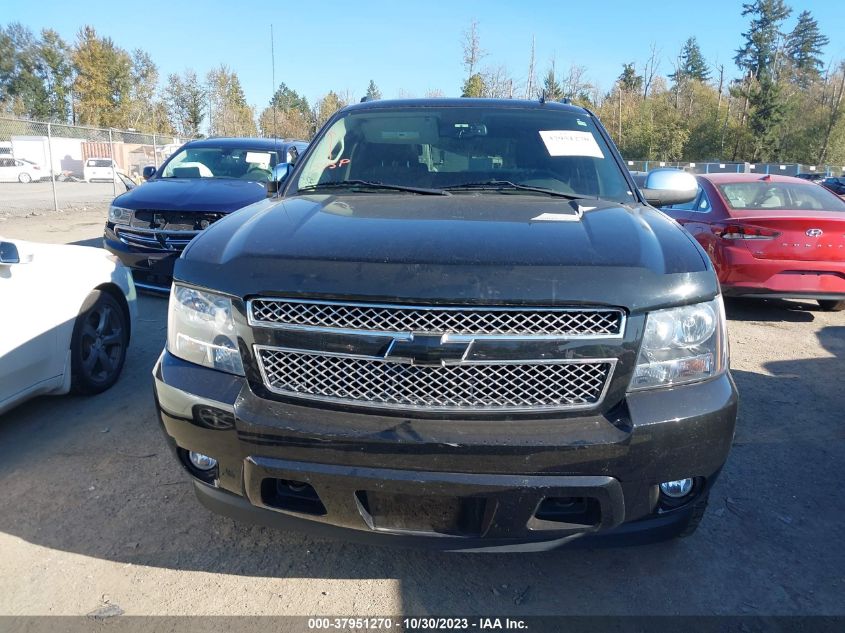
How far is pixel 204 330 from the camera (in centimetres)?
224

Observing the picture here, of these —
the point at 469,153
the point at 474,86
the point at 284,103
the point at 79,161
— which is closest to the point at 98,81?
the point at 79,161

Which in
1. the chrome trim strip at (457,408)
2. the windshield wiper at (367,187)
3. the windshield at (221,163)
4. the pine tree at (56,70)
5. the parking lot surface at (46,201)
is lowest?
the parking lot surface at (46,201)

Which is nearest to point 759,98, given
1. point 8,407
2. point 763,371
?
point 763,371

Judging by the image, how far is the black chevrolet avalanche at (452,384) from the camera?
2.01 meters

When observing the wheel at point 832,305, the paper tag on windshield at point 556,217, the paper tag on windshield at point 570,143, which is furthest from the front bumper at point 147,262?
the wheel at point 832,305

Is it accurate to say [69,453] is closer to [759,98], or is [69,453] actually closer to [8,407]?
[8,407]

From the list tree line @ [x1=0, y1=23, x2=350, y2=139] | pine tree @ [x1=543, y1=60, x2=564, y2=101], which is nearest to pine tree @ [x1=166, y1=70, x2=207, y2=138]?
tree line @ [x1=0, y1=23, x2=350, y2=139]

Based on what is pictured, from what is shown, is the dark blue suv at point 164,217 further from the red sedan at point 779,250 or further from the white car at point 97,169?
the white car at point 97,169

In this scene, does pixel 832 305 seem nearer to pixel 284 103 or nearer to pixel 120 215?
pixel 120 215

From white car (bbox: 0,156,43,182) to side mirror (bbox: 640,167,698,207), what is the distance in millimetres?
37410

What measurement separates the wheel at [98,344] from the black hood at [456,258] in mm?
2044

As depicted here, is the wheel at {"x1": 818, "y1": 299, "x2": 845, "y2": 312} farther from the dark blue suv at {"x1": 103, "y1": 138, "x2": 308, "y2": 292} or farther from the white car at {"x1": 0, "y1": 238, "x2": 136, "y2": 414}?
the white car at {"x1": 0, "y1": 238, "x2": 136, "y2": 414}

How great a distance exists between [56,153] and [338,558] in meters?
39.3

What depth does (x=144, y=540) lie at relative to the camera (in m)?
2.74
